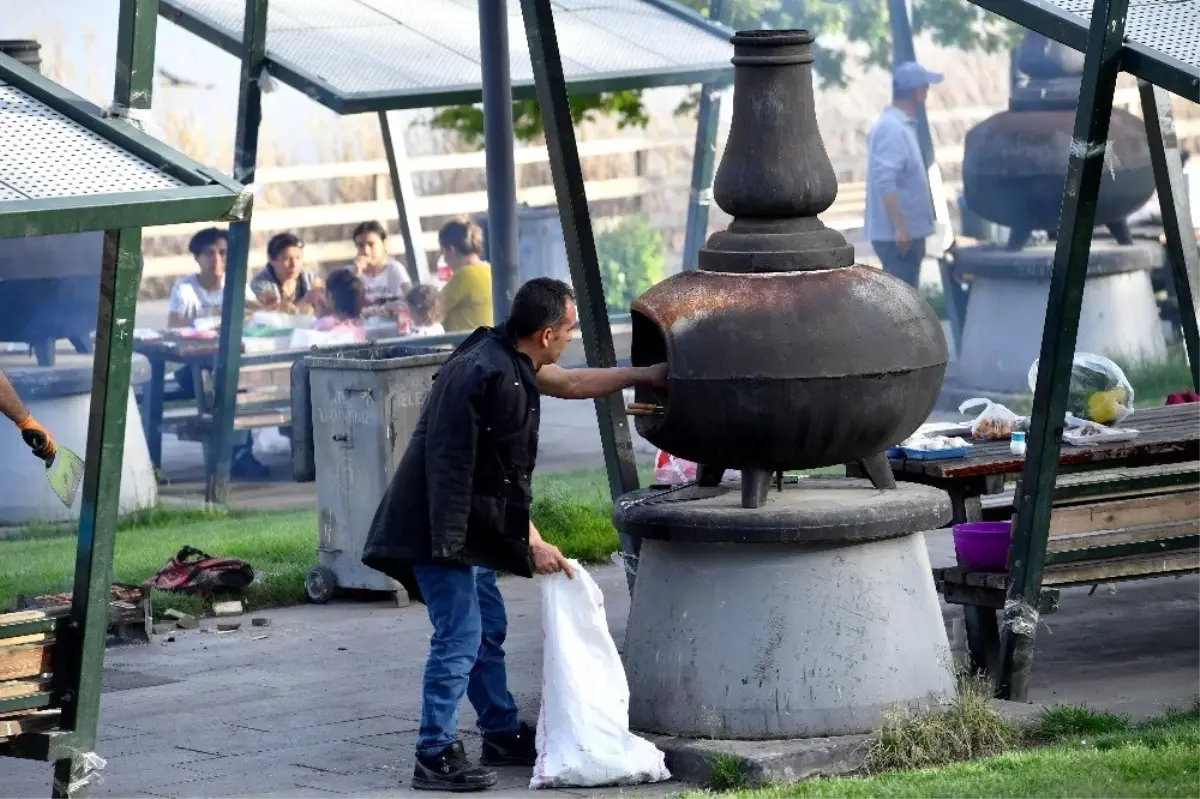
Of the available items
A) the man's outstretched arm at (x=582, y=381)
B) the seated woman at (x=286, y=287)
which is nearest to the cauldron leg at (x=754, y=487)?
the man's outstretched arm at (x=582, y=381)

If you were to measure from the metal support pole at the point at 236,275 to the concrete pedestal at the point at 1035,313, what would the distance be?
5.59 meters

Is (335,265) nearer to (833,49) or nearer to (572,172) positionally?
(833,49)

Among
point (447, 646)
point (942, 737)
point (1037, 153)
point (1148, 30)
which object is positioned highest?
point (1148, 30)

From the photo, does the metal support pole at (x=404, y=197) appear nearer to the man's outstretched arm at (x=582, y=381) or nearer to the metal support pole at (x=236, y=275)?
the metal support pole at (x=236, y=275)

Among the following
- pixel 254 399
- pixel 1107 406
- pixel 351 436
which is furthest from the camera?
pixel 254 399

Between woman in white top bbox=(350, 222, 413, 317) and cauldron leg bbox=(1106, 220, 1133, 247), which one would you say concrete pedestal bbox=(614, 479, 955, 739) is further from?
cauldron leg bbox=(1106, 220, 1133, 247)

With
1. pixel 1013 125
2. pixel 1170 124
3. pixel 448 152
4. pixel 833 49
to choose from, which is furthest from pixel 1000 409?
pixel 448 152

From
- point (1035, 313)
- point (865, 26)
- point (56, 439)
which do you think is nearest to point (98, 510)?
point (56, 439)

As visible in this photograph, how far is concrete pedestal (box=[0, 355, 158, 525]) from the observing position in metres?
12.7

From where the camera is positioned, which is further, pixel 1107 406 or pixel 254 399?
pixel 254 399

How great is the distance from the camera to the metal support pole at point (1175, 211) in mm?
9930

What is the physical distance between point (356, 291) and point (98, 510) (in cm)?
836

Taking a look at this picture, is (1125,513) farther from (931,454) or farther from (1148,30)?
(1148,30)

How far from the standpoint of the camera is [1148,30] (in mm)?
7801
